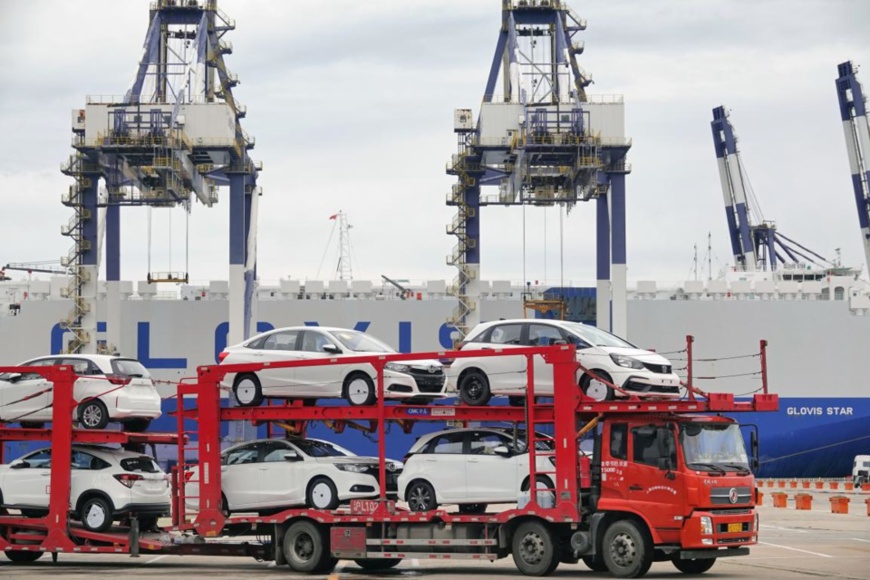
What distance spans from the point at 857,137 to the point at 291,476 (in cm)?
5459

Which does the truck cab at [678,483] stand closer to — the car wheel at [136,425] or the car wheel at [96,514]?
the car wheel at [96,514]

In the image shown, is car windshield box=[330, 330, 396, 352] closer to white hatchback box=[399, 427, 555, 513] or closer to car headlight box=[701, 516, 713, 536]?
white hatchback box=[399, 427, 555, 513]

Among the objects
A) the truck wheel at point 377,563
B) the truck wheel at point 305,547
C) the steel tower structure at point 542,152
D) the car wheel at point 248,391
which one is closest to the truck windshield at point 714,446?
the truck wheel at point 377,563

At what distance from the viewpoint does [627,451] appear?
1792 centimetres

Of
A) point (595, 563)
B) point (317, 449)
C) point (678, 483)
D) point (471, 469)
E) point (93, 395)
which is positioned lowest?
point (595, 563)

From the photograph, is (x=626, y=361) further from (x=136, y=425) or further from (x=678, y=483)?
(x=136, y=425)

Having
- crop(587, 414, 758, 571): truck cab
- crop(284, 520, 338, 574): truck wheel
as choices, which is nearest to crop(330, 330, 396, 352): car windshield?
crop(284, 520, 338, 574): truck wheel

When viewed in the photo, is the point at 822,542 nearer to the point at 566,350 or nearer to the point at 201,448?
the point at 566,350

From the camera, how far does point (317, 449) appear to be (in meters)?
19.6

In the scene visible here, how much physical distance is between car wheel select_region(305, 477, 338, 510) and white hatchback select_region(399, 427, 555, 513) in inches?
41.2

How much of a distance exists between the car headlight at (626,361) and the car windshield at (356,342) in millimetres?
4164

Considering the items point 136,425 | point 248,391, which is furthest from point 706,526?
point 136,425

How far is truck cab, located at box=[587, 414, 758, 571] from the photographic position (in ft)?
56.7

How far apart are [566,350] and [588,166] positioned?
33046 mm
